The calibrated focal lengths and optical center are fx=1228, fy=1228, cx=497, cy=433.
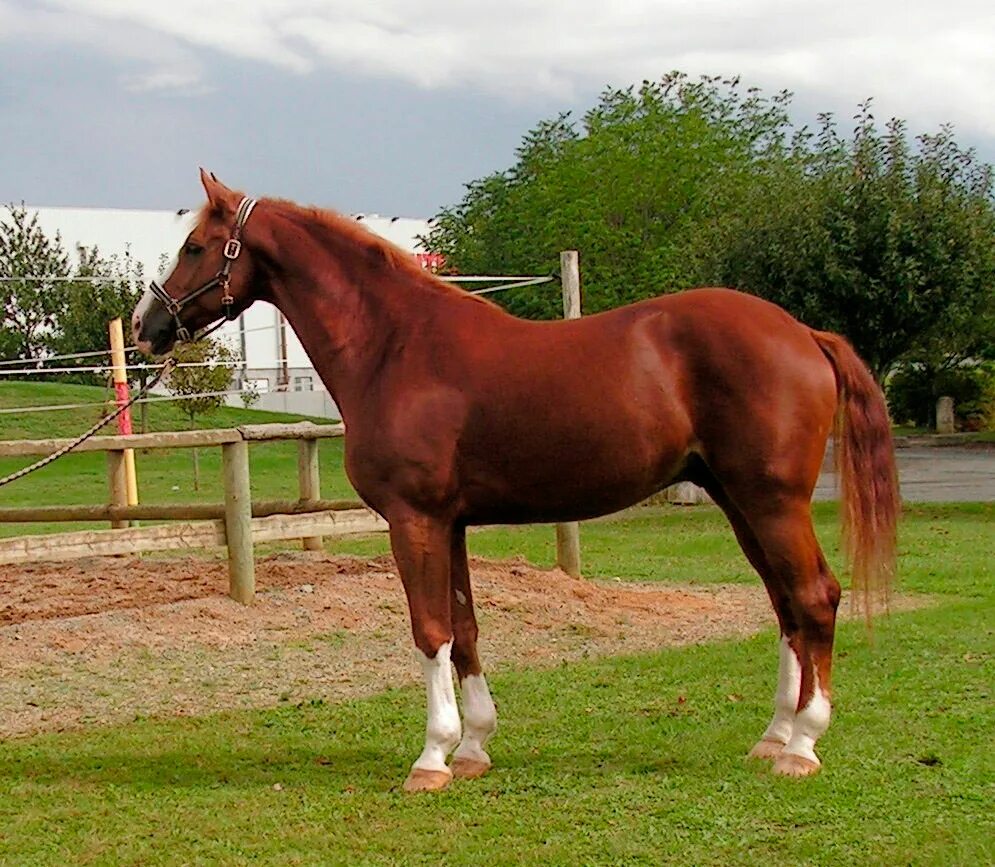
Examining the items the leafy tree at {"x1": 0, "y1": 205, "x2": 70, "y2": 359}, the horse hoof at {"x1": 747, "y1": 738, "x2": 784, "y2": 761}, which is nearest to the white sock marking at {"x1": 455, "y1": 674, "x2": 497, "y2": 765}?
the horse hoof at {"x1": 747, "y1": 738, "x2": 784, "y2": 761}

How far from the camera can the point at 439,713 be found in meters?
4.64

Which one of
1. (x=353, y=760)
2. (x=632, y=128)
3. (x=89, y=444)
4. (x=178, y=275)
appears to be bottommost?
(x=353, y=760)

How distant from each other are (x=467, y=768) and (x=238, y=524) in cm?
393

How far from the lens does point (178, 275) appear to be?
4934 mm

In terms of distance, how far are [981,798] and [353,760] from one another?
242 cm

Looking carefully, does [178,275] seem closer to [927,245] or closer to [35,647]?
[35,647]

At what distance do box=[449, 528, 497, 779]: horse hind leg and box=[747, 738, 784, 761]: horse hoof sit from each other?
102cm

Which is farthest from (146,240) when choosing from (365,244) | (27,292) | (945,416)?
(365,244)

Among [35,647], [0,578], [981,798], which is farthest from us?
[0,578]

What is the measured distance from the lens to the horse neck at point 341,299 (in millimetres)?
4848

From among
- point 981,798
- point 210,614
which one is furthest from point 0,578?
point 981,798

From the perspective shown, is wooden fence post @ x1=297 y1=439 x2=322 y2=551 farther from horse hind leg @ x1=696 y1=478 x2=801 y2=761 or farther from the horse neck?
horse hind leg @ x1=696 y1=478 x2=801 y2=761

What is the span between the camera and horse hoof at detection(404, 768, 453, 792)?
4.50 metres

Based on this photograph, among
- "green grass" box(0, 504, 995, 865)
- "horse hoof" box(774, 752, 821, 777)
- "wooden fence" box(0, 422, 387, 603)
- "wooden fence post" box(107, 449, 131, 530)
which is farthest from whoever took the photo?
"wooden fence post" box(107, 449, 131, 530)
